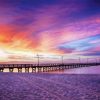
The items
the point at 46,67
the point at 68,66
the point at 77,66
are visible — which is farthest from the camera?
the point at 77,66

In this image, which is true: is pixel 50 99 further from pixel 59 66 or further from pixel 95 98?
pixel 59 66

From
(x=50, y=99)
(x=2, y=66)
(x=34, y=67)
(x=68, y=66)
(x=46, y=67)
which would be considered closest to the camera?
(x=50, y=99)

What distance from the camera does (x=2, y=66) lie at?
3740 inches

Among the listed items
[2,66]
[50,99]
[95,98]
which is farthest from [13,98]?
[2,66]

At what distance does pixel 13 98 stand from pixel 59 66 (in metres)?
120

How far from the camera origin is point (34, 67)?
111 m

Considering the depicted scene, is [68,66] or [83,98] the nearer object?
[83,98]

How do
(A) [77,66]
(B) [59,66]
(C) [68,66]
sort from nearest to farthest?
1. (B) [59,66]
2. (C) [68,66]
3. (A) [77,66]

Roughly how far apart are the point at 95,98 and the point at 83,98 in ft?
2.42

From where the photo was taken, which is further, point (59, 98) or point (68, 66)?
point (68, 66)

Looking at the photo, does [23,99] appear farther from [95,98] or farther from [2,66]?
[2,66]

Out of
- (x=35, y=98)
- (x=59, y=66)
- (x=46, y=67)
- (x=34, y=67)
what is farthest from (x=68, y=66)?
(x=35, y=98)

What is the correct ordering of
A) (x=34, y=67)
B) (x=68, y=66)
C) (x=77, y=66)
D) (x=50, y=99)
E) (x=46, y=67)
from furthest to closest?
1. (x=77, y=66)
2. (x=68, y=66)
3. (x=46, y=67)
4. (x=34, y=67)
5. (x=50, y=99)

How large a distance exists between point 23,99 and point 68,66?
5229 inches
